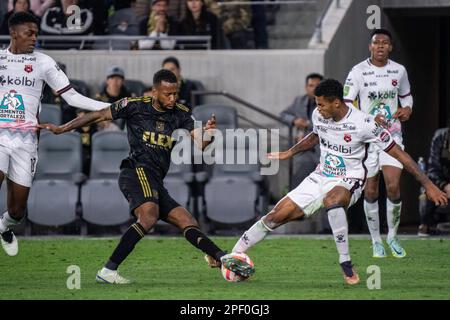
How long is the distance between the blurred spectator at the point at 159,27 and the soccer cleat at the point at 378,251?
7097 mm

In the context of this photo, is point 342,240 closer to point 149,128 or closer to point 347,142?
point 347,142

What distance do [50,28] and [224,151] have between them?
417cm

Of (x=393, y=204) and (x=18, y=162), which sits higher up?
(x=18, y=162)

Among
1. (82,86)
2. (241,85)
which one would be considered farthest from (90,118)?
(241,85)

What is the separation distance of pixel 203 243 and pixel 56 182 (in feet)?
24.2

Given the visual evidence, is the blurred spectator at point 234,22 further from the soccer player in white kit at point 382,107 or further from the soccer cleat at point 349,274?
the soccer cleat at point 349,274

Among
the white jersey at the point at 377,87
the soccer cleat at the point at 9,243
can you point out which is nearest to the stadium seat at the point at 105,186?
the soccer cleat at the point at 9,243

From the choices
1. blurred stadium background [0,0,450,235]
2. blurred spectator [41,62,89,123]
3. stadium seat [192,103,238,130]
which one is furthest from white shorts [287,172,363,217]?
blurred spectator [41,62,89,123]

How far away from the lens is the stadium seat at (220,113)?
66.1 ft

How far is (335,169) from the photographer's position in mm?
13211

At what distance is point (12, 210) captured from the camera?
46.5 ft

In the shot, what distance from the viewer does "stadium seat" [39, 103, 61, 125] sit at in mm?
19953
